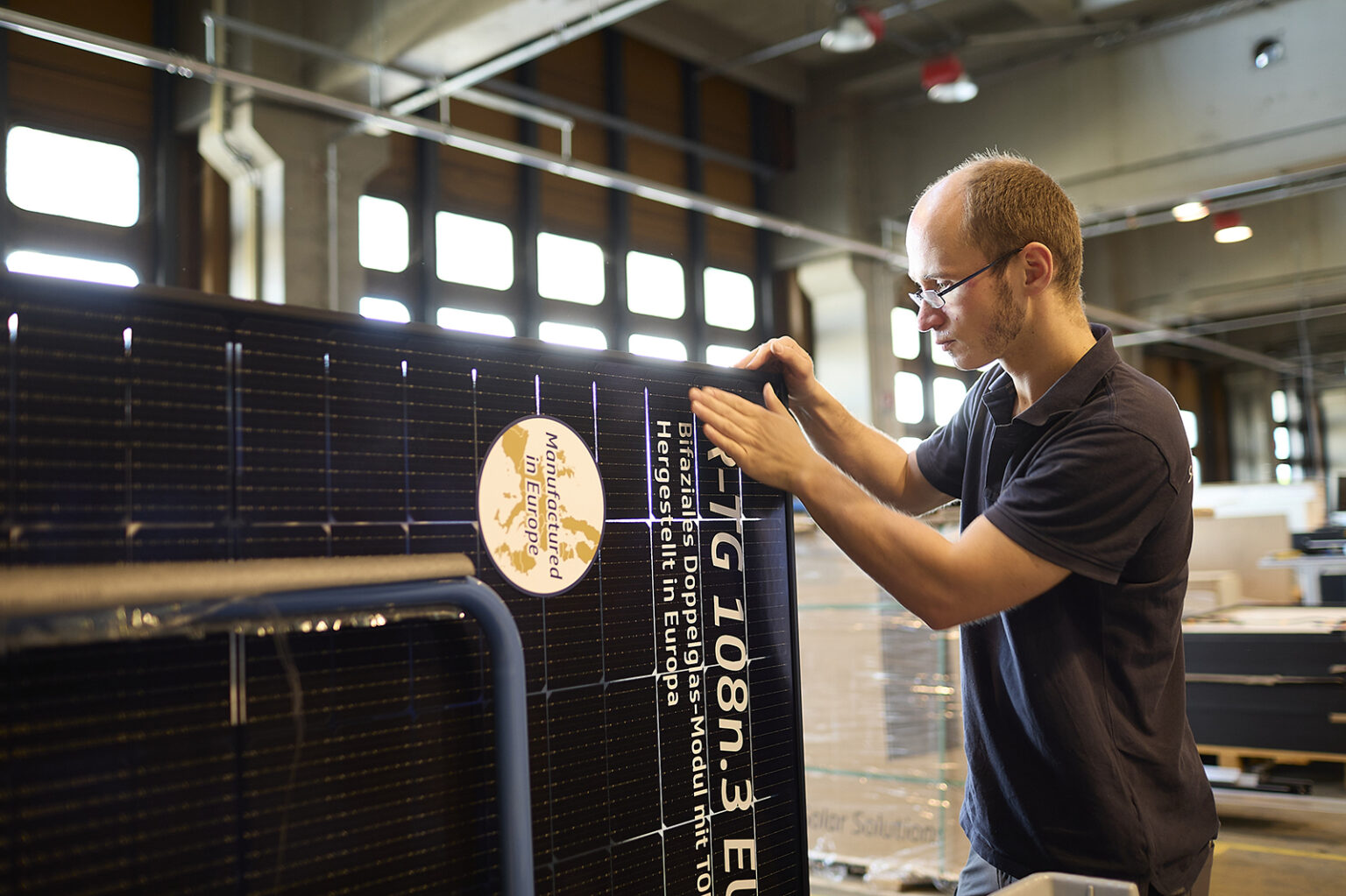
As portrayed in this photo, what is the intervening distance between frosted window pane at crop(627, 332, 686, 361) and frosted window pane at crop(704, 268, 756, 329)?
0.47 m

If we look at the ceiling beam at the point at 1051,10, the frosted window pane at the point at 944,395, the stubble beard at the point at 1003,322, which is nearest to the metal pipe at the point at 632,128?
the ceiling beam at the point at 1051,10

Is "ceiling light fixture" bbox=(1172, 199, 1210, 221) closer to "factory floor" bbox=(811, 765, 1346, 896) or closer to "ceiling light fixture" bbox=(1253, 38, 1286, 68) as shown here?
"ceiling light fixture" bbox=(1253, 38, 1286, 68)

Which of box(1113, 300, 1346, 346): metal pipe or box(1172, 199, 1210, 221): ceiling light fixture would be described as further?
box(1113, 300, 1346, 346): metal pipe

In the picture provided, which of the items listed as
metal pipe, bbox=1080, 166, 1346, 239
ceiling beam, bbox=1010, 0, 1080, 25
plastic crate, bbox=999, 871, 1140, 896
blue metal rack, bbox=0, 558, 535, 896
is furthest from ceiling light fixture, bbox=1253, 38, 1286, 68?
blue metal rack, bbox=0, 558, 535, 896

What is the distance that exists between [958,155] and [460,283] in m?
4.61

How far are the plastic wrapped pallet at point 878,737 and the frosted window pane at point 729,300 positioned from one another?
6.42 m

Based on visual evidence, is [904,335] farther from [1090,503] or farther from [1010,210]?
[1090,503]

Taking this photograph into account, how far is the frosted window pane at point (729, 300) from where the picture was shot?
9.08m

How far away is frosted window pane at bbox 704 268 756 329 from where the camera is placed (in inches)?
357

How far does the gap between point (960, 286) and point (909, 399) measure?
945 cm

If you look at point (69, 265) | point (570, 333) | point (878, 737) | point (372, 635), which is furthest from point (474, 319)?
point (372, 635)

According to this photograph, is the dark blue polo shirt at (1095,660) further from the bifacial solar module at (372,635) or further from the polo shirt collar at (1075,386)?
the bifacial solar module at (372,635)

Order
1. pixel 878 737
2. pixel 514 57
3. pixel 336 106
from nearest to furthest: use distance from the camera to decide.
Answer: pixel 878 737
pixel 336 106
pixel 514 57

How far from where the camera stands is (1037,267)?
1.40 m
